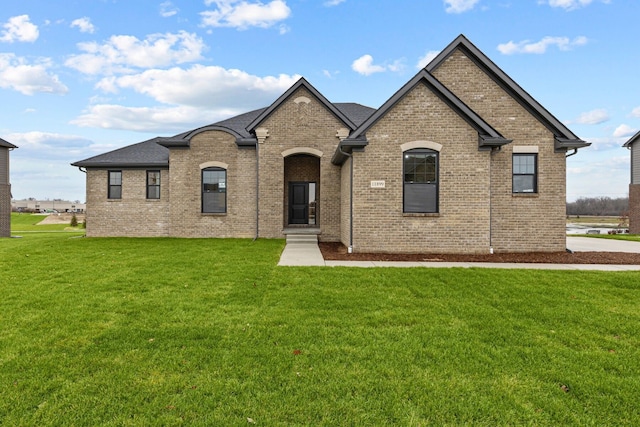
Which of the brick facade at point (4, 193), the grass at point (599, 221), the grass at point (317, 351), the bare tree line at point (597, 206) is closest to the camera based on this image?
the grass at point (317, 351)

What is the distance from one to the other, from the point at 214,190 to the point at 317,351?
1409 centimetres

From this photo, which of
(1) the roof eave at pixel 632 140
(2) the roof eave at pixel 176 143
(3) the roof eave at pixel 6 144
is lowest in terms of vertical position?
(2) the roof eave at pixel 176 143

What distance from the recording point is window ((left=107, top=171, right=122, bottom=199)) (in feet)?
60.6

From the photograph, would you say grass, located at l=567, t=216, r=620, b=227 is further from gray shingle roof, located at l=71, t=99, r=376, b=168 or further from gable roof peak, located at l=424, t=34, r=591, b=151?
gray shingle roof, located at l=71, t=99, r=376, b=168

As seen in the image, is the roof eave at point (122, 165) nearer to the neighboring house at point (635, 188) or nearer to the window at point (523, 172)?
the window at point (523, 172)

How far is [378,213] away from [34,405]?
10.2 meters

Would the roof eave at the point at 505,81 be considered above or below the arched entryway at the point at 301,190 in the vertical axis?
above

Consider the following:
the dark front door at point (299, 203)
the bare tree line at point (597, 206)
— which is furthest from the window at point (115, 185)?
the bare tree line at point (597, 206)

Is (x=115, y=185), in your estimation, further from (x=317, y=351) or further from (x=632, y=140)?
(x=632, y=140)

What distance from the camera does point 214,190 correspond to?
17062mm

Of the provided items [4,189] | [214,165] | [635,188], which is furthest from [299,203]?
[635,188]

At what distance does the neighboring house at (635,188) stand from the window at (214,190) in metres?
30.2

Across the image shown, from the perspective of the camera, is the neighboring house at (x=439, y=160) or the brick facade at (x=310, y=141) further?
the brick facade at (x=310, y=141)

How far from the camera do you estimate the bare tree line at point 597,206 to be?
78312 millimetres
